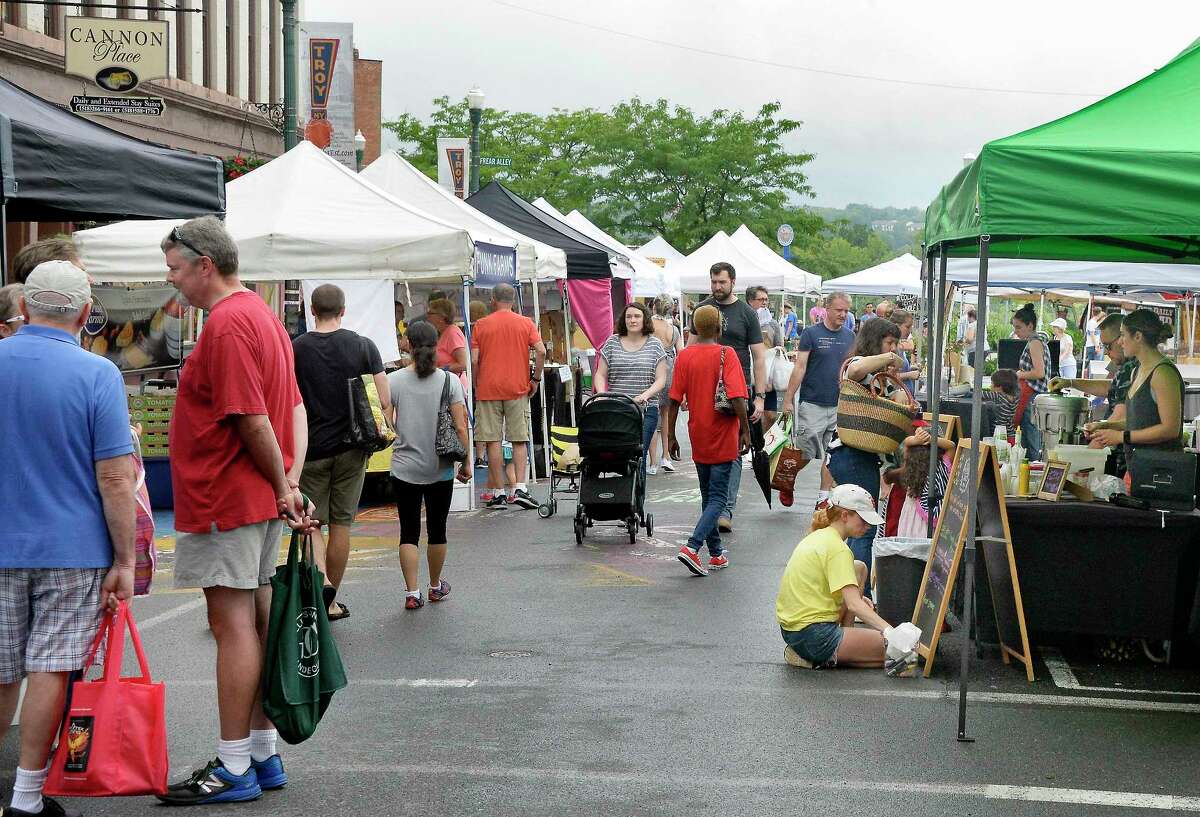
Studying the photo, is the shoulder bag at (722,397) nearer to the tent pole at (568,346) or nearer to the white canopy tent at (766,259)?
the tent pole at (568,346)

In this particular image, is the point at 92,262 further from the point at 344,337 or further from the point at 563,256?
the point at 563,256

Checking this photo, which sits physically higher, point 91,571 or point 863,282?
point 863,282

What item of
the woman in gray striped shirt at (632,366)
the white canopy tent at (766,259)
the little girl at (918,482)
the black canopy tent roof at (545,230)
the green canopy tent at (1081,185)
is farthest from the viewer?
the white canopy tent at (766,259)

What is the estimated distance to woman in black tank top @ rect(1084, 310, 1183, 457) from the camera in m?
7.81

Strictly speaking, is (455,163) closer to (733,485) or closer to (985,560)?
(733,485)

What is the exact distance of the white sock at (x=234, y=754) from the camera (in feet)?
17.1

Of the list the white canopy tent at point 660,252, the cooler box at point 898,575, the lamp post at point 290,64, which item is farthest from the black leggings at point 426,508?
the white canopy tent at point 660,252

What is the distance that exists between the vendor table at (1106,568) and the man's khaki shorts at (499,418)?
745 centimetres

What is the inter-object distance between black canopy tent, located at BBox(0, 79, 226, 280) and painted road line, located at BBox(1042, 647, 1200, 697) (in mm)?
5832

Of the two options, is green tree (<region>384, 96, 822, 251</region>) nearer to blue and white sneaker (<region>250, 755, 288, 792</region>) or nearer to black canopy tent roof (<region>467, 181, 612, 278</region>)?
black canopy tent roof (<region>467, 181, 612, 278</region>)

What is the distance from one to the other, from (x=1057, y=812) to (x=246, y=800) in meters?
3.03

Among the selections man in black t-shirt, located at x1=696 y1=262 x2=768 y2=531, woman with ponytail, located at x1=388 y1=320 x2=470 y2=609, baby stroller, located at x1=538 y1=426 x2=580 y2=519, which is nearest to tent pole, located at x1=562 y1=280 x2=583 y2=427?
baby stroller, located at x1=538 y1=426 x2=580 y2=519

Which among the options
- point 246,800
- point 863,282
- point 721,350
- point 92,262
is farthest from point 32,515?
point 863,282

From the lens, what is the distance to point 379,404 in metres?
9.30
